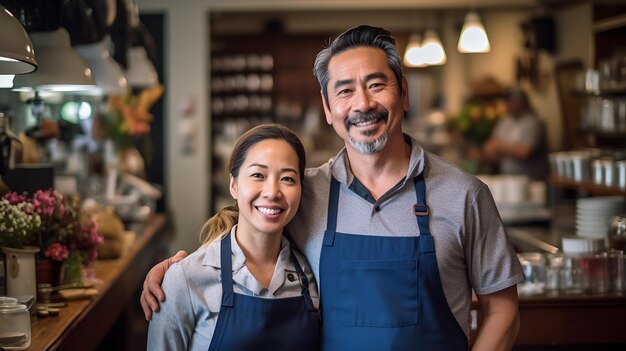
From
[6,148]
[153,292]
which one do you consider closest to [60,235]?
[6,148]

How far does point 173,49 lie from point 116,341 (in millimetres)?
4775

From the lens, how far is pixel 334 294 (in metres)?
2.71

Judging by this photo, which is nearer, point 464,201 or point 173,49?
point 464,201

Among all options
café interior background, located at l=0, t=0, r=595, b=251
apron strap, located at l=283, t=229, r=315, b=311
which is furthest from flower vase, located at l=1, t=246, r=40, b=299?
café interior background, located at l=0, t=0, r=595, b=251

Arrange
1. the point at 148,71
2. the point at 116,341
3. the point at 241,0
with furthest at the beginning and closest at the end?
1. the point at 241,0
2. the point at 148,71
3. the point at 116,341

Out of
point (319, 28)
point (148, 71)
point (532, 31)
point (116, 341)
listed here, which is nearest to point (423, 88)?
point (319, 28)

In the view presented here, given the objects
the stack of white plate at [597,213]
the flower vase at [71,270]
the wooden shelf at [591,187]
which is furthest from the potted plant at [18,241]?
the wooden shelf at [591,187]

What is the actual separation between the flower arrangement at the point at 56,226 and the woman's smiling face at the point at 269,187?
1.26 metres

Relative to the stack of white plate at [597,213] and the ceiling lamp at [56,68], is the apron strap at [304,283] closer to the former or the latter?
the ceiling lamp at [56,68]

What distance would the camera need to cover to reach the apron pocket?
2.65 metres

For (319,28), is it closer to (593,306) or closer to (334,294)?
(593,306)

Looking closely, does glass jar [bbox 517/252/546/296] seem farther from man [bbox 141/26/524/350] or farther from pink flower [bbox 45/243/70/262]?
pink flower [bbox 45/243/70/262]

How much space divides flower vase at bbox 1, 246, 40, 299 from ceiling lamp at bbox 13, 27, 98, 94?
2.69 feet

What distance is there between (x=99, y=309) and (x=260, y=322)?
184 cm
